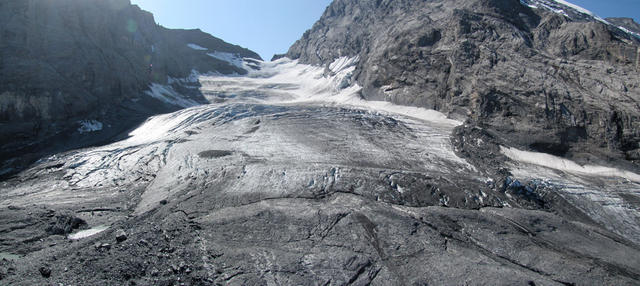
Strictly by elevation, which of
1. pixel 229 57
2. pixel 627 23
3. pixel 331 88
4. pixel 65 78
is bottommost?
pixel 331 88

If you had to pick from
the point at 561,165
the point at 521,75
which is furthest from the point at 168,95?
the point at 561,165

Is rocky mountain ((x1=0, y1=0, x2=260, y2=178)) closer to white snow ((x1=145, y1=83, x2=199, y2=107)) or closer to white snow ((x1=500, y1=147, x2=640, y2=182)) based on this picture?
white snow ((x1=145, y1=83, x2=199, y2=107))

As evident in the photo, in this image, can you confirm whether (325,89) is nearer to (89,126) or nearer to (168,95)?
(168,95)

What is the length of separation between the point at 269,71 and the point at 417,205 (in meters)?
55.4

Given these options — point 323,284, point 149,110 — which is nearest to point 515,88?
point 323,284

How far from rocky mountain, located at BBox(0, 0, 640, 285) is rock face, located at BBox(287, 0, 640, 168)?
105 mm

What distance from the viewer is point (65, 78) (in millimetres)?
21641

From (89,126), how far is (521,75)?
25885 mm

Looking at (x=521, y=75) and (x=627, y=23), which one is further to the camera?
(x=627, y=23)

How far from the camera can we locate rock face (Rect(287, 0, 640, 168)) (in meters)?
15.9

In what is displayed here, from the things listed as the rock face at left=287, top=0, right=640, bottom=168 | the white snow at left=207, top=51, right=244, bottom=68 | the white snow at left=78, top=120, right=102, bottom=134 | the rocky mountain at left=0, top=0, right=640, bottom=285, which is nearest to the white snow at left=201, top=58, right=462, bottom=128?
the rocky mountain at left=0, top=0, right=640, bottom=285

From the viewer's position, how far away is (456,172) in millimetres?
13000

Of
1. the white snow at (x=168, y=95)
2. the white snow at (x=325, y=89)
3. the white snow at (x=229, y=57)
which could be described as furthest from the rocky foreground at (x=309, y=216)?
the white snow at (x=229, y=57)

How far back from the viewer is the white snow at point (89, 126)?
20.0 metres
